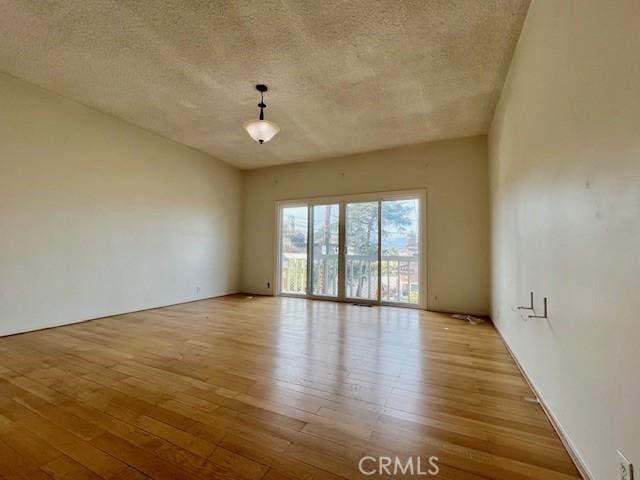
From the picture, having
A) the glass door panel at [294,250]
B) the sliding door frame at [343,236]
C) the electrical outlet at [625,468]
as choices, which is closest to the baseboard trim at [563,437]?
the electrical outlet at [625,468]

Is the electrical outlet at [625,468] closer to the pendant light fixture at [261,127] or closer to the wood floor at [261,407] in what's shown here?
the wood floor at [261,407]

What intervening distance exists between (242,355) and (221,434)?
1105mm

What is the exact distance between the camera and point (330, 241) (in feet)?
18.1

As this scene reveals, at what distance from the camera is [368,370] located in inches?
89.2

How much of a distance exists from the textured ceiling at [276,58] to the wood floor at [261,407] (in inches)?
110

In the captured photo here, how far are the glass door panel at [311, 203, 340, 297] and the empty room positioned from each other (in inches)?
2.0

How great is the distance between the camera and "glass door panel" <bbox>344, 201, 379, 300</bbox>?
16.6 feet

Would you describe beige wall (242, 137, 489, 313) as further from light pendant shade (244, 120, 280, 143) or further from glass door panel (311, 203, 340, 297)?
light pendant shade (244, 120, 280, 143)

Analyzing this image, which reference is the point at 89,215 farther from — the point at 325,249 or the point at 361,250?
the point at 361,250

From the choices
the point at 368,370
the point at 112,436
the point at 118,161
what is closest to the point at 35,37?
the point at 118,161

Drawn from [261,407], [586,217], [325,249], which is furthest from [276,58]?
[325,249]

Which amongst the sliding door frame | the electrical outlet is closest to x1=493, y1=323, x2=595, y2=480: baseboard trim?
the electrical outlet

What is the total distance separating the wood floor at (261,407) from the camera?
1.27 metres

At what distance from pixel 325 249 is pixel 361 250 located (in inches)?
30.0
